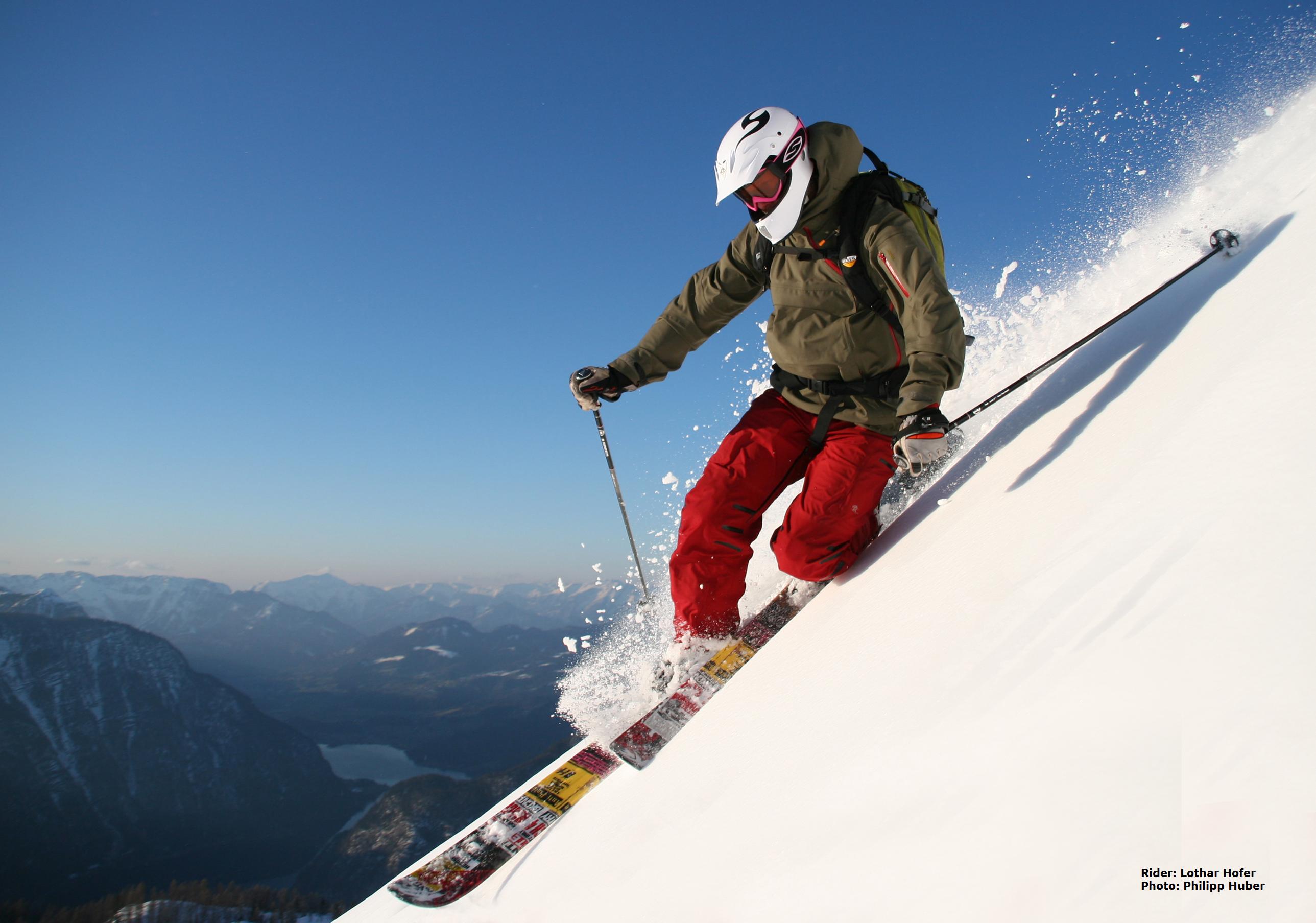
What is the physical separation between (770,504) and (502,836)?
234cm

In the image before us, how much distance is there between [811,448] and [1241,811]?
312 cm

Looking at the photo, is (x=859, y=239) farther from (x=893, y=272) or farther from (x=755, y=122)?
(x=755, y=122)

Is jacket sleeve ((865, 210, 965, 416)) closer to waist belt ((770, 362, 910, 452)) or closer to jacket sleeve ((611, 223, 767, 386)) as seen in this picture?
waist belt ((770, 362, 910, 452))

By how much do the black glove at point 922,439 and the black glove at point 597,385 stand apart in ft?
6.76

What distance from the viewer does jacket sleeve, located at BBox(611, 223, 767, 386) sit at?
425cm

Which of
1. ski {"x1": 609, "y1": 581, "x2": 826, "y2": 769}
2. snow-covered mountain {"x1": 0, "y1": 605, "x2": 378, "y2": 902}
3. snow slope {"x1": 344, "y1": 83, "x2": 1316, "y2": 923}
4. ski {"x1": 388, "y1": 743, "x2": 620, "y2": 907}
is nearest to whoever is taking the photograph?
snow slope {"x1": 344, "y1": 83, "x2": 1316, "y2": 923}

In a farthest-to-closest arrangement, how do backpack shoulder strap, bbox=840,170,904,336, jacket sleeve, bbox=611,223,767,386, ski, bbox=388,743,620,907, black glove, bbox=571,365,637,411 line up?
black glove, bbox=571,365,637,411, jacket sleeve, bbox=611,223,767,386, backpack shoulder strap, bbox=840,170,904,336, ski, bbox=388,743,620,907

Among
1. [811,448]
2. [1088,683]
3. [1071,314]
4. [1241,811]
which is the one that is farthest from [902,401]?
[1071,314]

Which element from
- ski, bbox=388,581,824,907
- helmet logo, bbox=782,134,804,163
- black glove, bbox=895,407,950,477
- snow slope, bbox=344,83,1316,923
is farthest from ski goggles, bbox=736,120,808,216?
ski, bbox=388,581,824,907

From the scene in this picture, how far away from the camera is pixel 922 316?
122 inches

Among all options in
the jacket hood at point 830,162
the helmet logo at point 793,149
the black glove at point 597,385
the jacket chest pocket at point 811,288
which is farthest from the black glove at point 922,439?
the black glove at point 597,385

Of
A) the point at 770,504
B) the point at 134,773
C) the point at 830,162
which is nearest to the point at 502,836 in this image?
Answer: the point at 770,504

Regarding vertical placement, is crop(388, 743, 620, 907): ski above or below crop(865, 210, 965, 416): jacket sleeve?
below

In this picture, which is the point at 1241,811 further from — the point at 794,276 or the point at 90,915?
the point at 90,915
